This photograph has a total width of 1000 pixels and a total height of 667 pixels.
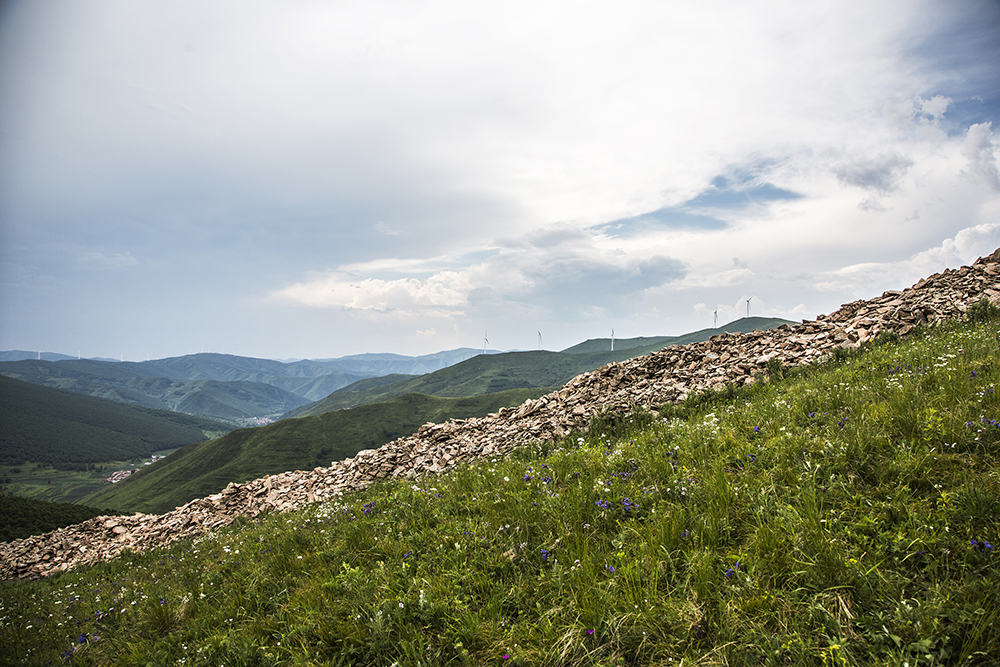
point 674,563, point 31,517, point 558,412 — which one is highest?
point 674,563

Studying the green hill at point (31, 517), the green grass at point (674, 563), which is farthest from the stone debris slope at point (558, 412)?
the green hill at point (31, 517)

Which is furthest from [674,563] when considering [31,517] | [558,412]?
[31,517]

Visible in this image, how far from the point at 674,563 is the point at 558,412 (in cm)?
1358

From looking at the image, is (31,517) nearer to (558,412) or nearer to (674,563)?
(558,412)

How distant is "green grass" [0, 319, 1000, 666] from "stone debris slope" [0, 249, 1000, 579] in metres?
7.49

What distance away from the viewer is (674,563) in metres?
4.84

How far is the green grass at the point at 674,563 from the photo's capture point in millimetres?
3754

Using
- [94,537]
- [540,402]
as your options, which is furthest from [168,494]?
[540,402]

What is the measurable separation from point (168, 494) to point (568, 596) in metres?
251

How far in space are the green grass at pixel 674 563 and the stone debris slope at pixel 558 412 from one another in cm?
749

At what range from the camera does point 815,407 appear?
8148mm

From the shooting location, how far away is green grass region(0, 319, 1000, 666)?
12.3 feet

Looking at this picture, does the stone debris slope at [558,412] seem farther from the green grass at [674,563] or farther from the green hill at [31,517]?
the green hill at [31,517]

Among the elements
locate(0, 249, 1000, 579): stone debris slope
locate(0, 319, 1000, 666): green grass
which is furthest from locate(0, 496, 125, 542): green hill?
locate(0, 319, 1000, 666): green grass
